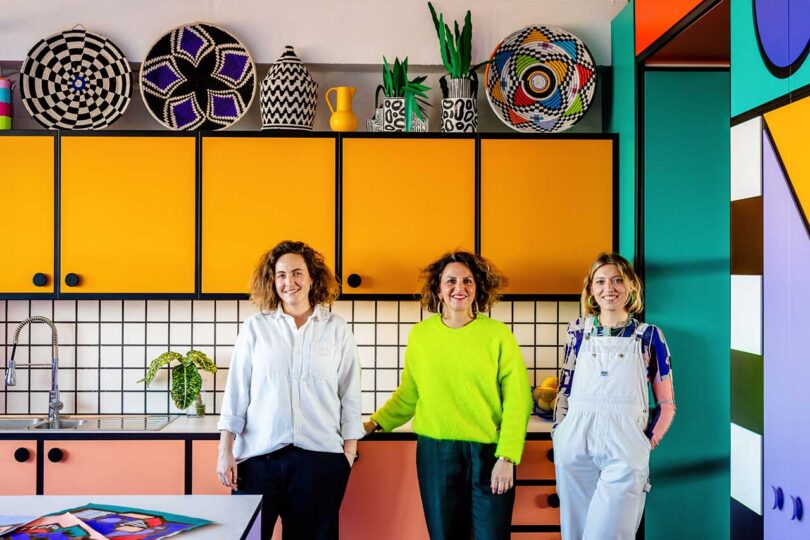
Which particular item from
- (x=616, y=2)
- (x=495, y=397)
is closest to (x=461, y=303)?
(x=495, y=397)

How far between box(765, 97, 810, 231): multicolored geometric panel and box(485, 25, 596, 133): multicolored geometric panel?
57.3 inches

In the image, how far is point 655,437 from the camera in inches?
98.7

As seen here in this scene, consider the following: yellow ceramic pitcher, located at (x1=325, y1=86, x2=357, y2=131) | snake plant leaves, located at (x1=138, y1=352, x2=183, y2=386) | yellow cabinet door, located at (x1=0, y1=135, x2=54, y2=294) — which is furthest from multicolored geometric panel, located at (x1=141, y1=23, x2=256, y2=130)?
snake plant leaves, located at (x1=138, y1=352, x2=183, y2=386)

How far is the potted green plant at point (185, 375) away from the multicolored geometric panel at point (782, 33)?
241 centimetres

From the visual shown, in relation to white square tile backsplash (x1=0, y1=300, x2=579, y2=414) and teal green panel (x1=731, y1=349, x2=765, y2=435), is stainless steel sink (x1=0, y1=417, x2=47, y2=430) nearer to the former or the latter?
white square tile backsplash (x1=0, y1=300, x2=579, y2=414)

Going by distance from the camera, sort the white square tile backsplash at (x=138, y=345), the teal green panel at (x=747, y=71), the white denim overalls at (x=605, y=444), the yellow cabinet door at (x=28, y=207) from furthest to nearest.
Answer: the white square tile backsplash at (x=138, y=345) < the yellow cabinet door at (x=28, y=207) < the white denim overalls at (x=605, y=444) < the teal green panel at (x=747, y=71)

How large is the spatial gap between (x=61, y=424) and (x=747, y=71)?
9.54 ft

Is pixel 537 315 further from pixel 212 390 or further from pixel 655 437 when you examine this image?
pixel 212 390

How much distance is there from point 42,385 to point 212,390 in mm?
761

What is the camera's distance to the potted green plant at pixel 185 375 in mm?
3172

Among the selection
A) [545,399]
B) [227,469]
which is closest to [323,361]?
[227,469]

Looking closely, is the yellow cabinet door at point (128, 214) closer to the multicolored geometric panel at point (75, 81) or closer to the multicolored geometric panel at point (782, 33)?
the multicolored geometric panel at point (75, 81)

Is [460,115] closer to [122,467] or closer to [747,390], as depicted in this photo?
[747,390]

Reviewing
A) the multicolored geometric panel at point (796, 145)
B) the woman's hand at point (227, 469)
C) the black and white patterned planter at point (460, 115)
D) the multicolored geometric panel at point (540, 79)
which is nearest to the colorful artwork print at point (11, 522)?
the woman's hand at point (227, 469)
